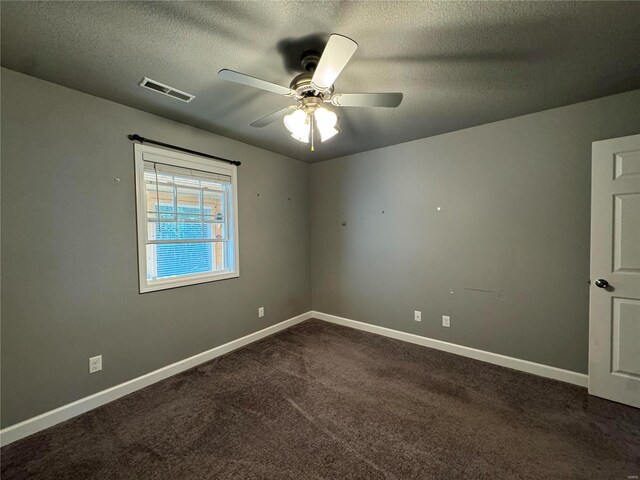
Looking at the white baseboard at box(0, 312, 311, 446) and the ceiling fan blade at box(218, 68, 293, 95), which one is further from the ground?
the ceiling fan blade at box(218, 68, 293, 95)

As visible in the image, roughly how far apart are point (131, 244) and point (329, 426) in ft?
7.07

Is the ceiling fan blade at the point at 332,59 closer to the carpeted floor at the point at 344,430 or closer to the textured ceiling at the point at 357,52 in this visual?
the textured ceiling at the point at 357,52

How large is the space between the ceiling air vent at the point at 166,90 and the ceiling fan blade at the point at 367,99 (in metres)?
1.27

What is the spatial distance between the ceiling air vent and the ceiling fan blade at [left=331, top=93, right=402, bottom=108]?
4.16 ft

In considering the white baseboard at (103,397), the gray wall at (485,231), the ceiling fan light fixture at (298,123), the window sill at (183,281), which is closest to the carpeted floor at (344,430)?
the white baseboard at (103,397)

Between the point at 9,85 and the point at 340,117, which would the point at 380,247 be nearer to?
the point at 340,117

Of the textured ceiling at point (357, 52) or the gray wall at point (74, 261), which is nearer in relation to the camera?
the textured ceiling at point (357, 52)

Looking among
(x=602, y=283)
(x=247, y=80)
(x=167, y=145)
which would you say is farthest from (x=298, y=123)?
(x=602, y=283)

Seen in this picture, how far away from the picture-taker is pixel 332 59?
1217 mm

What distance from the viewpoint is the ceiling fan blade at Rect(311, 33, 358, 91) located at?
111 centimetres

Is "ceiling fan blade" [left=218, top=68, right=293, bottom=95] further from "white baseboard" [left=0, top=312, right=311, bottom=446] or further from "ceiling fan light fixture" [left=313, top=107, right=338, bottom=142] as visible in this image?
"white baseboard" [left=0, top=312, right=311, bottom=446]

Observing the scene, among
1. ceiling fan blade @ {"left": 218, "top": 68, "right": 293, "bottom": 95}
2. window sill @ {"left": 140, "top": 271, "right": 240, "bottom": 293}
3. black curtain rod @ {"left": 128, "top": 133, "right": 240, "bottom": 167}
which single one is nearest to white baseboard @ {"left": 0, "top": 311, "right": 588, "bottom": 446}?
window sill @ {"left": 140, "top": 271, "right": 240, "bottom": 293}

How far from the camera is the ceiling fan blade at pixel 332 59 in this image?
3.65 ft

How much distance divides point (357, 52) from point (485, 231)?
2.11 meters
